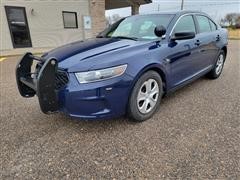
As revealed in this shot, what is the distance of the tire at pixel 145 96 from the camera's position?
2775 mm

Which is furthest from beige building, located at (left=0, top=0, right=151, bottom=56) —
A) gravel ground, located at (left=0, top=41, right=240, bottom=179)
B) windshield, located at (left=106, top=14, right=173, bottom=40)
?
windshield, located at (left=106, top=14, right=173, bottom=40)

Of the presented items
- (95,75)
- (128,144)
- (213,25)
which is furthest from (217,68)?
(95,75)

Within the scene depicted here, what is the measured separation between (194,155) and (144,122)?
2.97 feet

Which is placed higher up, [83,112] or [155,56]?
[155,56]

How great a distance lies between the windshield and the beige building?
8205mm

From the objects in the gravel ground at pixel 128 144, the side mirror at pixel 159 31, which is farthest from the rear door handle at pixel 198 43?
the gravel ground at pixel 128 144

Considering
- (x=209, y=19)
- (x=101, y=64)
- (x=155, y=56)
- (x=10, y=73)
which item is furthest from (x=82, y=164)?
(x=10, y=73)

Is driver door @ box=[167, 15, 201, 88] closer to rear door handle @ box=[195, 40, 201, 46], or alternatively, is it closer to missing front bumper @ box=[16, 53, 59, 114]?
rear door handle @ box=[195, 40, 201, 46]

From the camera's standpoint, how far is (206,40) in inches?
163

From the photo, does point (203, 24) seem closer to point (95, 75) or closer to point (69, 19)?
point (95, 75)

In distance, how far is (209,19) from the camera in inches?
184

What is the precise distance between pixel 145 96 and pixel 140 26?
4.45 feet

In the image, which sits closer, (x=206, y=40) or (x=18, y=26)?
(x=206, y=40)

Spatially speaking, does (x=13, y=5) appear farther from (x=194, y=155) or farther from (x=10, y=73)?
(x=194, y=155)
